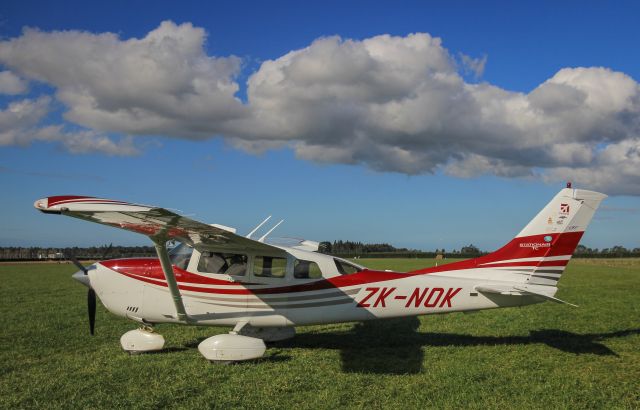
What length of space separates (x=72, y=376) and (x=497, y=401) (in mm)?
5457

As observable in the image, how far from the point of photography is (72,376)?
6645 mm

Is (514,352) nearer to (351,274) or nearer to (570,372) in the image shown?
(570,372)

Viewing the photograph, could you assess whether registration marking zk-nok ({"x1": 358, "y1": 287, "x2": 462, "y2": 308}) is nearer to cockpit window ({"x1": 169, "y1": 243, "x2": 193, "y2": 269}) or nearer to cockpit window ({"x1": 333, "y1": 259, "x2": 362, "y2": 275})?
cockpit window ({"x1": 333, "y1": 259, "x2": 362, "y2": 275})

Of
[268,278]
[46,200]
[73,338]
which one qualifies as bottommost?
[73,338]

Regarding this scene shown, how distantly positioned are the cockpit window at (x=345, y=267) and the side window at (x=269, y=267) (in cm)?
91

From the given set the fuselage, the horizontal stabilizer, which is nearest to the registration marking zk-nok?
the fuselage

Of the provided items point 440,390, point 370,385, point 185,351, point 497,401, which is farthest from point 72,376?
point 497,401

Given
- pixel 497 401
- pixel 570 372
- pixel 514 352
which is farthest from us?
pixel 514 352

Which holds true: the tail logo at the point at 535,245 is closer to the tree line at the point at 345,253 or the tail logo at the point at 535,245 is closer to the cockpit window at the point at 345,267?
the cockpit window at the point at 345,267

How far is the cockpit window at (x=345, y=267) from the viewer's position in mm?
8383

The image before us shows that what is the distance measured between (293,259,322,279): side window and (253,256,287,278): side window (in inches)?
7.6

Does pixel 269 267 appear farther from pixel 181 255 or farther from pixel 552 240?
pixel 552 240

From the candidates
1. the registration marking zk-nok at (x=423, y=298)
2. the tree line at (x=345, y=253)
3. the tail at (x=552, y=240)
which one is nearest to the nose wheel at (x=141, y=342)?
the registration marking zk-nok at (x=423, y=298)

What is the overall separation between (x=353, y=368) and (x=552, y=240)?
4169mm
